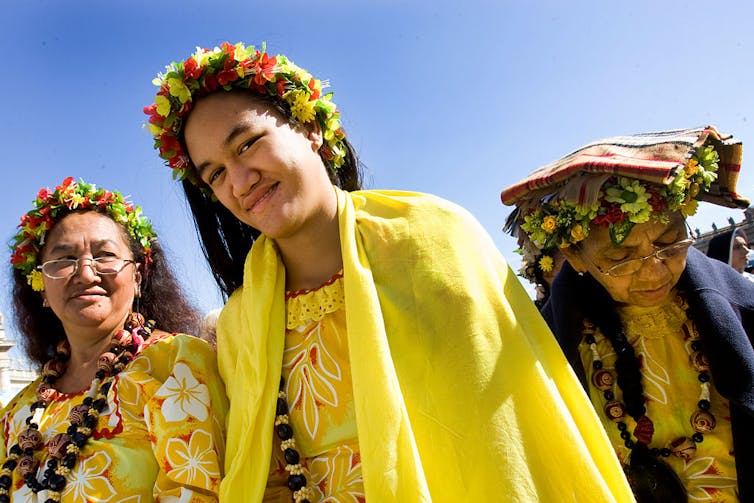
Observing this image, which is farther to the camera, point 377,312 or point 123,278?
point 123,278

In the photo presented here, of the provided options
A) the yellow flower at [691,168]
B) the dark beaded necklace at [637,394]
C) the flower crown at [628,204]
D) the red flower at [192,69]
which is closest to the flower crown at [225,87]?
the red flower at [192,69]

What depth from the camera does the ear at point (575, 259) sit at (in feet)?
9.67

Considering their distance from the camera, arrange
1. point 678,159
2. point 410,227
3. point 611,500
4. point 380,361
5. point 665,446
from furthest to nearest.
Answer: point 665,446 < point 678,159 < point 410,227 < point 380,361 < point 611,500

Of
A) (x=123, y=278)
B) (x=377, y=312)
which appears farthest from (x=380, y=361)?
(x=123, y=278)

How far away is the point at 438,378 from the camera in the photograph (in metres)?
2.04

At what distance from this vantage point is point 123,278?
10.5 ft

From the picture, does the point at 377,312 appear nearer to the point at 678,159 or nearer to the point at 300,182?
the point at 300,182

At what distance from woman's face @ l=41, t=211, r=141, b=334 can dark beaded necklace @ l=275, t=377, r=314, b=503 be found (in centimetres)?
128

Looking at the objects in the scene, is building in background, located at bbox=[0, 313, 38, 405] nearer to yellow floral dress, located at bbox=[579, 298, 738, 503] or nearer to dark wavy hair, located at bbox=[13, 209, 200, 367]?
dark wavy hair, located at bbox=[13, 209, 200, 367]

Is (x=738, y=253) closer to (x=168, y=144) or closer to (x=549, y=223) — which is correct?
(x=549, y=223)

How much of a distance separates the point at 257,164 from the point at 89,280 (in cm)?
131

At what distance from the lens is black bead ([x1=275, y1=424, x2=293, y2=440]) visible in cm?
225

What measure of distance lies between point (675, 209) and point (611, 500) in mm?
1408

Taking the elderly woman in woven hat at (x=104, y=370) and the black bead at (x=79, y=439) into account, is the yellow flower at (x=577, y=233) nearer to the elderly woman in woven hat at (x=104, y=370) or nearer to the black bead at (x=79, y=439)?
the elderly woman in woven hat at (x=104, y=370)
